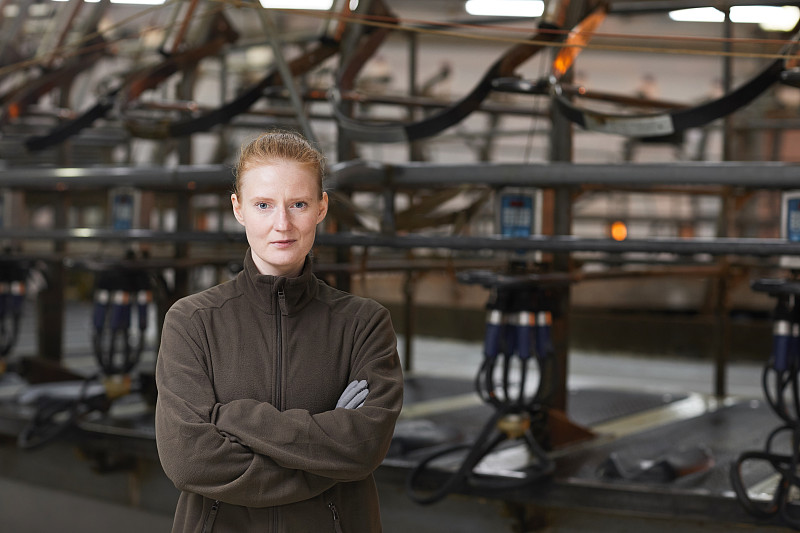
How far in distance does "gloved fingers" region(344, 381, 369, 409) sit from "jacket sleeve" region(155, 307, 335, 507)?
0.40 feet

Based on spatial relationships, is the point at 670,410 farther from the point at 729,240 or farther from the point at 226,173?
the point at 226,173

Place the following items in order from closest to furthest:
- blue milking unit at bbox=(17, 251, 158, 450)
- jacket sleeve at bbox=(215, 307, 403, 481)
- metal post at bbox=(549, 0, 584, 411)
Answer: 1. jacket sleeve at bbox=(215, 307, 403, 481)
2. metal post at bbox=(549, 0, 584, 411)
3. blue milking unit at bbox=(17, 251, 158, 450)

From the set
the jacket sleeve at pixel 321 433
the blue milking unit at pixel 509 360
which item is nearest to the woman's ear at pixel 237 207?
the jacket sleeve at pixel 321 433

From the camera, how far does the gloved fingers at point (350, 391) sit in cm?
148

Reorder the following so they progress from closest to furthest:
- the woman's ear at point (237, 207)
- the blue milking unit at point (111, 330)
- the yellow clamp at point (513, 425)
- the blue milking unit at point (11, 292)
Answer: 1. the woman's ear at point (237, 207)
2. the yellow clamp at point (513, 425)
3. the blue milking unit at point (111, 330)
4. the blue milking unit at point (11, 292)

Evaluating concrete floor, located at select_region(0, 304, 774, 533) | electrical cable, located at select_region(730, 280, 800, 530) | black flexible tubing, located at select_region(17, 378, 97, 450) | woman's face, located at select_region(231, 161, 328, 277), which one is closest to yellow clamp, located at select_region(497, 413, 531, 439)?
concrete floor, located at select_region(0, 304, 774, 533)

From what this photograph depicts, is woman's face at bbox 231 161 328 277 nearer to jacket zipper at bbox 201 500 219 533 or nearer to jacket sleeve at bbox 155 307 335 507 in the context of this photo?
jacket sleeve at bbox 155 307 335 507

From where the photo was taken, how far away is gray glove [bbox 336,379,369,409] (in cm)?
148

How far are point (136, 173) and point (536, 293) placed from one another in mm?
1903

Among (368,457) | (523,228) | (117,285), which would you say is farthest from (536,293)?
(117,285)

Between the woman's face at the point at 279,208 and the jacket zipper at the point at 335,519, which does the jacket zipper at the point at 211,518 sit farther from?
the woman's face at the point at 279,208

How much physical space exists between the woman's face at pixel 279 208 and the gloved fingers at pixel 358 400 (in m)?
0.23

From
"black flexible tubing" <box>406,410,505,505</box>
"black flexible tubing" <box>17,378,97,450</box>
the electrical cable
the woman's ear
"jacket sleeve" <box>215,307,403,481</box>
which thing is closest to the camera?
"jacket sleeve" <box>215,307,403,481</box>

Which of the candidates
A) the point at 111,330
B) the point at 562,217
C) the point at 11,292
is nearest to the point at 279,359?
the point at 562,217
